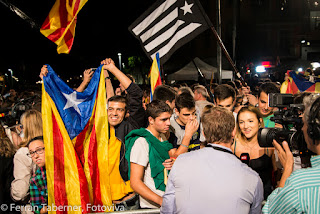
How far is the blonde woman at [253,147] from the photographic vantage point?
407 cm

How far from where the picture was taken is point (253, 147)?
4.33 meters

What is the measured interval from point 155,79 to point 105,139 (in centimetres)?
221

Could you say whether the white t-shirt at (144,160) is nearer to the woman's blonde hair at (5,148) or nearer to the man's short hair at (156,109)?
the man's short hair at (156,109)

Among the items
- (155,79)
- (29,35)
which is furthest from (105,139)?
(29,35)

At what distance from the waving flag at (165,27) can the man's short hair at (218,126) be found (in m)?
3.56

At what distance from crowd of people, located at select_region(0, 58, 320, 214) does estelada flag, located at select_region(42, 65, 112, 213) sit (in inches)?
5.6

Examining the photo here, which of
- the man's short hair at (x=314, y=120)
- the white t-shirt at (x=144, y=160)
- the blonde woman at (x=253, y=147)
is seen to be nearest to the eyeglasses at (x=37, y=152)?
the white t-shirt at (x=144, y=160)

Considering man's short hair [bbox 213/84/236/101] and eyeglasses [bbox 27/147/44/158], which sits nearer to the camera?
eyeglasses [bbox 27/147/44/158]

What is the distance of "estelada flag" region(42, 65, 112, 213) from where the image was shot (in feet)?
12.5

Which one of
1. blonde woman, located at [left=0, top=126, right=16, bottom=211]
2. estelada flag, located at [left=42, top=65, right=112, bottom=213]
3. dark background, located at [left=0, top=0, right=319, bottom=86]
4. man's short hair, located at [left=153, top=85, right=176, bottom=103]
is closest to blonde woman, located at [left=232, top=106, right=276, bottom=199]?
man's short hair, located at [left=153, top=85, right=176, bottom=103]

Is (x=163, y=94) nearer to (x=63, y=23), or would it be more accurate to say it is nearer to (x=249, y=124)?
(x=249, y=124)

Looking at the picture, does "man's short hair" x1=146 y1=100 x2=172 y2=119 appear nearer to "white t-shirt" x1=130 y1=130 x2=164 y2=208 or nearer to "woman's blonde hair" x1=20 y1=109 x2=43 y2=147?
"white t-shirt" x1=130 y1=130 x2=164 y2=208

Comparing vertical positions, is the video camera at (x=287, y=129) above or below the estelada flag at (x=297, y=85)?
below

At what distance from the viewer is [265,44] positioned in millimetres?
43906
